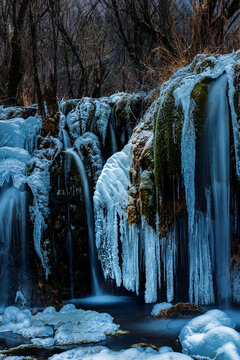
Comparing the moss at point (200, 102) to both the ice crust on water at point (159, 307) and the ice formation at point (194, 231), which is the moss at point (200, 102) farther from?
the ice crust on water at point (159, 307)

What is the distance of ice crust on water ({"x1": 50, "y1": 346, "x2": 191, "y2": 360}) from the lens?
2.79m

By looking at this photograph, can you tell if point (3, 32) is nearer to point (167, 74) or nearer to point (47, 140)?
point (47, 140)

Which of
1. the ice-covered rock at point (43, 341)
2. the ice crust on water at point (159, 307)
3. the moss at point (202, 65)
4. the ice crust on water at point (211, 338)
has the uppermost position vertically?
the moss at point (202, 65)

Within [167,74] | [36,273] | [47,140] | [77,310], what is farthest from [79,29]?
[77,310]

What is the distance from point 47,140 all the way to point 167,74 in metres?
2.51

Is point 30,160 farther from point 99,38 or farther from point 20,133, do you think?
point 99,38

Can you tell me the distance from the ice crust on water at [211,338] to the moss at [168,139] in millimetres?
1560

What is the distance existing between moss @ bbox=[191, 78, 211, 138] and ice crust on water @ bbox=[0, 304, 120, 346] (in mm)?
2306

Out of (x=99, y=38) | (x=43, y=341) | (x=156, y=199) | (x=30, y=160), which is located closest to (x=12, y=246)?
(x=30, y=160)

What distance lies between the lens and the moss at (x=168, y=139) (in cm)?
386

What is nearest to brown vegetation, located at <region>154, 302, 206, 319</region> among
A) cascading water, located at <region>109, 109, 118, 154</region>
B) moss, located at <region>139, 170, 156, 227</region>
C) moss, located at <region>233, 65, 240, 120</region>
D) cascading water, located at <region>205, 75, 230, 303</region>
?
cascading water, located at <region>205, 75, 230, 303</region>

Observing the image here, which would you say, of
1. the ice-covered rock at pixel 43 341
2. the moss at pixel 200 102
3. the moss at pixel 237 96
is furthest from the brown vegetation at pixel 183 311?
the moss at pixel 237 96

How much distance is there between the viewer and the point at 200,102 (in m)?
3.73

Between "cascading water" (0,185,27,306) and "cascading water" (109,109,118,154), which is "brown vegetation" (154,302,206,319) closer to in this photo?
"cascading water" (0,185,27,306)
